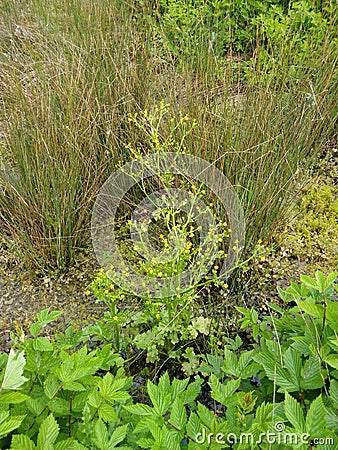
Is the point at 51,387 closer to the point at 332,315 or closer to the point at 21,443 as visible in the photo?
the point at 21,443

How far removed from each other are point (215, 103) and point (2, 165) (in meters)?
1.05

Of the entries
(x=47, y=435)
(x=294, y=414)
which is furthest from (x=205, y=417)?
(x=47, y=435)

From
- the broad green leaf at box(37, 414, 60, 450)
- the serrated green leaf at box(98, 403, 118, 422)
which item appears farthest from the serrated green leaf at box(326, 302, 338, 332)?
the broad green leaf at box(37, 414, 60, 450)

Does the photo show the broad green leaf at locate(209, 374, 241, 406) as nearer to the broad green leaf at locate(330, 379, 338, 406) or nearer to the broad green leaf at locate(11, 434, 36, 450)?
the broad green leaf at locate(330, 379, 338, 406)

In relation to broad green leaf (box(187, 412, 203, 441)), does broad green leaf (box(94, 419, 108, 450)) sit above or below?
above

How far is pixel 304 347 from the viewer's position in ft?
3.32

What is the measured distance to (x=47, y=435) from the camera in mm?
813

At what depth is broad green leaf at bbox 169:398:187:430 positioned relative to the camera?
0.86 m

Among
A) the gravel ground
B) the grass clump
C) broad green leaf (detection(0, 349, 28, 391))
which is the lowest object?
the gravel ground

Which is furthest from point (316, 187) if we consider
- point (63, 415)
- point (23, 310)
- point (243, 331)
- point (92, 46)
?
point (63, 415)

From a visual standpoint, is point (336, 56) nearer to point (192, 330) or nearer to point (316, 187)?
point (316, 187)

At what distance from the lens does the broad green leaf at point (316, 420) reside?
764 mm

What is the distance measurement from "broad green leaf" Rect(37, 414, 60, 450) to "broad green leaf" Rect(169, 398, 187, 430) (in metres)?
0.22

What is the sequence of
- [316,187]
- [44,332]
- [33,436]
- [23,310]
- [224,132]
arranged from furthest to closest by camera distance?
[316,187] < [224,132] < [23,310] < [44,332] < [33,436]
